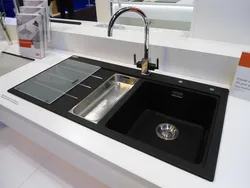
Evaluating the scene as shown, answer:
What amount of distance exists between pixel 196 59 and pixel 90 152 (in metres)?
0.66

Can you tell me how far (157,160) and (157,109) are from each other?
1.61ft

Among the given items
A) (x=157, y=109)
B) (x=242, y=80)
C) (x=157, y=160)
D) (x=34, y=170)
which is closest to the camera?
(x=157, y=160)

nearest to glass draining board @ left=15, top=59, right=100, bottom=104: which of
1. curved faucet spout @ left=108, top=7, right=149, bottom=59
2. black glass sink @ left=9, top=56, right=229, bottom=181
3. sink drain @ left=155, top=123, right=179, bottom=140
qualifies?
black glass sink @ left=9, top=56, right=229, bottom=181

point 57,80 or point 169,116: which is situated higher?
point 57,80

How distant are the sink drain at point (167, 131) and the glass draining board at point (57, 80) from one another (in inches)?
18.9

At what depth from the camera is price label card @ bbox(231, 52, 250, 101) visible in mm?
739

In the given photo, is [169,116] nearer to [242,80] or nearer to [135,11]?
[242,80]

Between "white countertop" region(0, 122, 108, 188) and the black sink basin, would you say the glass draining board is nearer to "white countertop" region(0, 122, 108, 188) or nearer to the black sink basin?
the black sink basin

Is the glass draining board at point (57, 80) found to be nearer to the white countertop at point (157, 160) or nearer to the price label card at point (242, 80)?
the white countertop at point (157, 160)

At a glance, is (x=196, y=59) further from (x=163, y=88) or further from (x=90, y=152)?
(x=90, y=152)

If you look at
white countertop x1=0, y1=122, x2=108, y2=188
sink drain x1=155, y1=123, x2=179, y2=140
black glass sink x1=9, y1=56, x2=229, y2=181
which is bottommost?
white countertop x1=0, y1=122, x2=108, y2=188

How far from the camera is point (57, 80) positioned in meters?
1.02

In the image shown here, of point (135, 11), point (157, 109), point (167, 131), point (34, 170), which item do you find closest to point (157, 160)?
point (167, 131)

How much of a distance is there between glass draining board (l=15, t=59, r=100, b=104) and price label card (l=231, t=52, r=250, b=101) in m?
0.70
